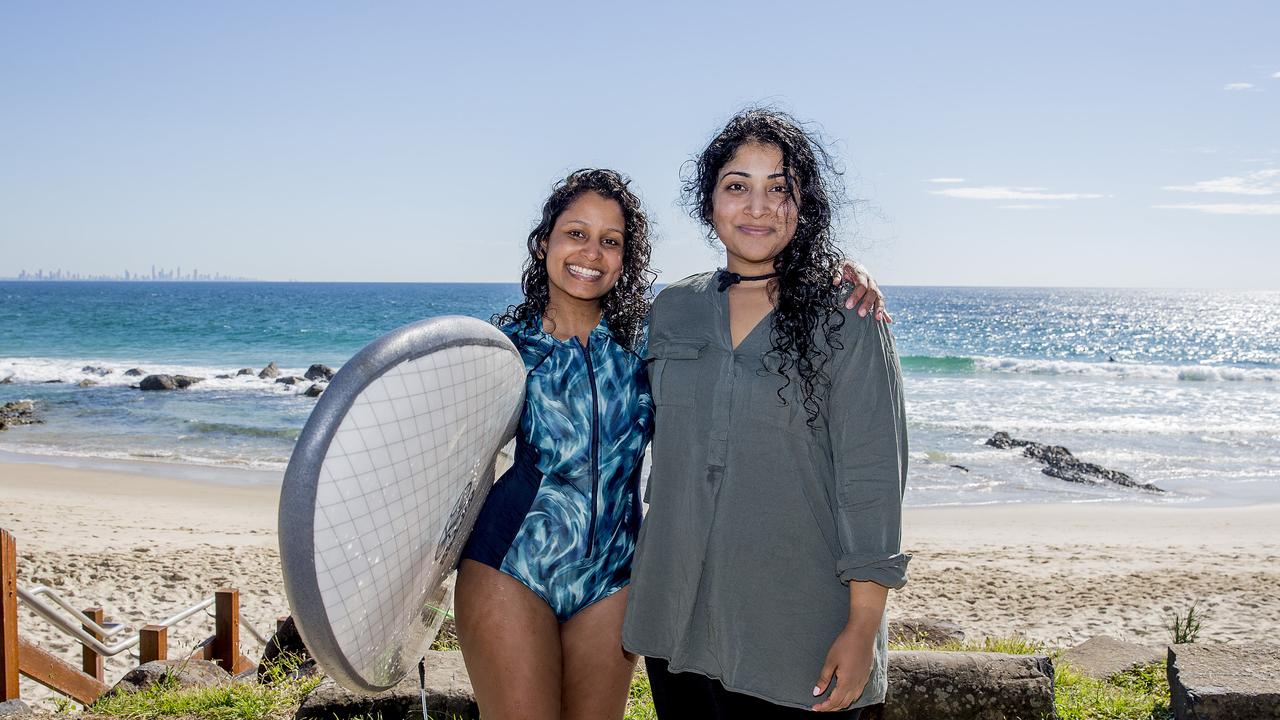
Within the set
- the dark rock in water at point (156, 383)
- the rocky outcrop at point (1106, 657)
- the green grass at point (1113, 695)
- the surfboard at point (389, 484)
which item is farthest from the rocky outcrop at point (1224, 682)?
the dark rock in water at point (156, 383)

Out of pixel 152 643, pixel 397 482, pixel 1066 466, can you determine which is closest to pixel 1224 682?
pixel 397 482

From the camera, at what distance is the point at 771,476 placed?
72.3 inches

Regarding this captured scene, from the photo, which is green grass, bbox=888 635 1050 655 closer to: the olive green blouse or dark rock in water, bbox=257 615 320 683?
the olive green blouse

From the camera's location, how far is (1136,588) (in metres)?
8.33

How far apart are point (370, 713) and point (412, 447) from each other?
177 cm

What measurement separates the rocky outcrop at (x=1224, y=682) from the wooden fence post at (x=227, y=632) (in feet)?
14.2

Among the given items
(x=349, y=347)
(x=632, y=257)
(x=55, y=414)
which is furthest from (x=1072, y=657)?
(x=349, y=347)

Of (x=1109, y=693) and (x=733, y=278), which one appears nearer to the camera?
(x=733, y=278)

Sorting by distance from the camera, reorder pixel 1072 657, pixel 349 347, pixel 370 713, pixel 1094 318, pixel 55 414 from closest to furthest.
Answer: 1. pixel 370 713
2. pixel 1072 657
3. pixel 55 414
4. pixel 349 347
5. pixel 1094 318

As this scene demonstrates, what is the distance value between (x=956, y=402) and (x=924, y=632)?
65.5 ft

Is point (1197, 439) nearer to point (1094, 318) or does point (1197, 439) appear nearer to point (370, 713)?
point (370, 713)

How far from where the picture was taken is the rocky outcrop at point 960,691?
321 cm

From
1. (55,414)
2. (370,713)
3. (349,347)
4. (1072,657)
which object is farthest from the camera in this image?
(349,347)

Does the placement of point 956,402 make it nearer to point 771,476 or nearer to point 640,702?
point 640,702
